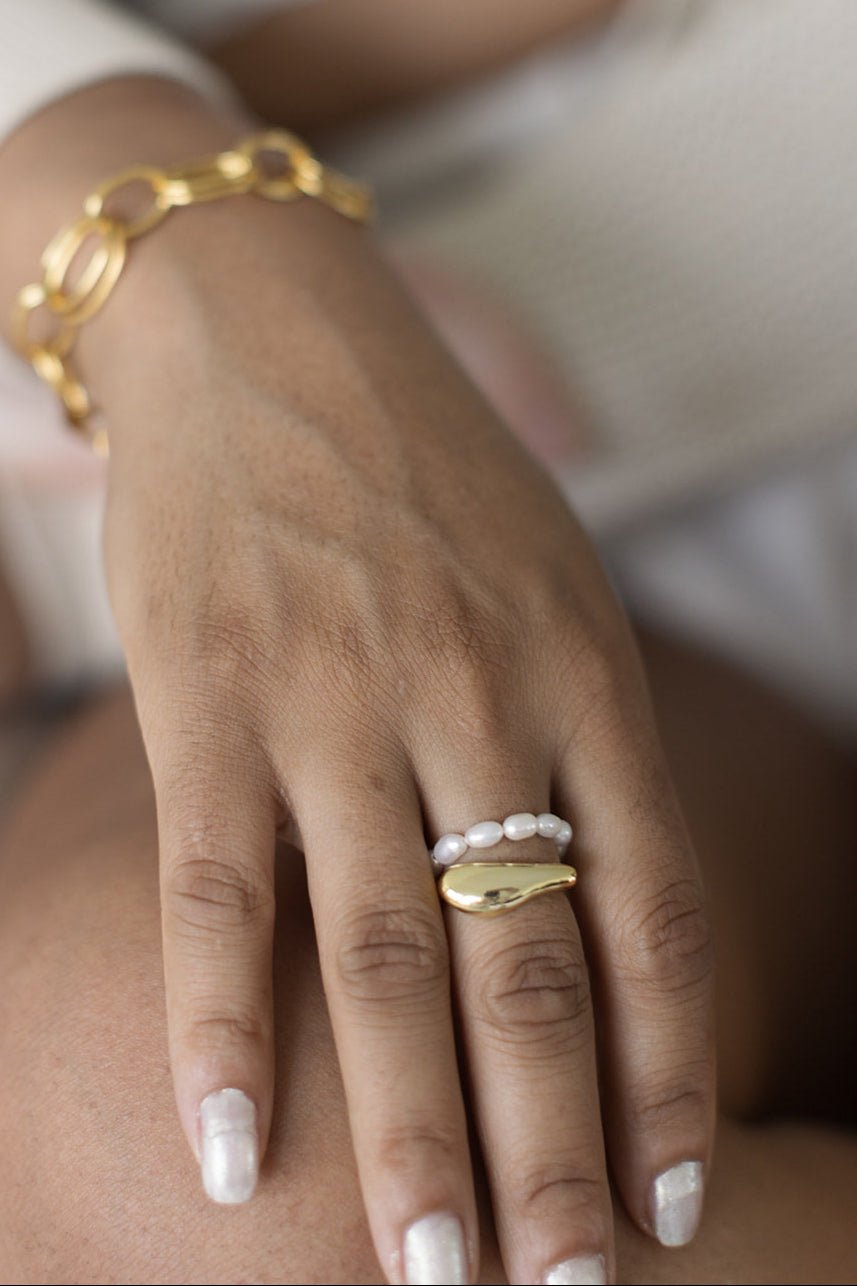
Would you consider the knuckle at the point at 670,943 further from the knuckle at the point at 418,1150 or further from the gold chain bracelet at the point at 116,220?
the gold chain bracelet at the point at 116,220

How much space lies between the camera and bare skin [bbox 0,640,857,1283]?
53 cm

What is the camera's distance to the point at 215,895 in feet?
1.76

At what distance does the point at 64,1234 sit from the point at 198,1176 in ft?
0.23

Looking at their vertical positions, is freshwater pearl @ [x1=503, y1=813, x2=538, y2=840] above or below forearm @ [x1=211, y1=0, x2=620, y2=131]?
below

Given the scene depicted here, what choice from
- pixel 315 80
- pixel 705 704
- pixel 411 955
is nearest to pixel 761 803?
pixel 705 704

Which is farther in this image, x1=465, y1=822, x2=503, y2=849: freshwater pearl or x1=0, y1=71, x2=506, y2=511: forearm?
x1=0, y1=71, x2=506, y2=511: forearm

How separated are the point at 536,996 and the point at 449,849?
0.25 feet

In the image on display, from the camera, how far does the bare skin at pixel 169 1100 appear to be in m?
0.53

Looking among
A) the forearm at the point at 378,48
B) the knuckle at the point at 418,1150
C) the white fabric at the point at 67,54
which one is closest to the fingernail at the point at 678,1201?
the knuckle at the point at 418,1150

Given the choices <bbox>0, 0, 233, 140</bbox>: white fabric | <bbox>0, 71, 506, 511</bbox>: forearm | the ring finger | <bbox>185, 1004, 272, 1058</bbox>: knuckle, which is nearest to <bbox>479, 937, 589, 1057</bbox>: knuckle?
the ring finger

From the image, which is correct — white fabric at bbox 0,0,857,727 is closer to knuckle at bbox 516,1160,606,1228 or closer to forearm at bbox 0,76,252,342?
forearm at bbox 0,76,252,342

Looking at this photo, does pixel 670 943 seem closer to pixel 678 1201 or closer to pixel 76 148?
pixel 678 1201

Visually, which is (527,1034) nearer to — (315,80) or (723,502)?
(723,502)

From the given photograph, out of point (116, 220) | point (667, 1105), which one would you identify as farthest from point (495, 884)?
point (116, 220)
